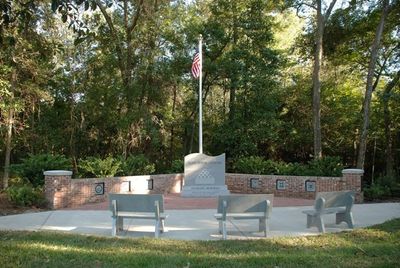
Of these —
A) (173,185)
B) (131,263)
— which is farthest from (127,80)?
(131,263)

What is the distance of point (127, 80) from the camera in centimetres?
2211

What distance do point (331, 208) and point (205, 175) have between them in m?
6.91

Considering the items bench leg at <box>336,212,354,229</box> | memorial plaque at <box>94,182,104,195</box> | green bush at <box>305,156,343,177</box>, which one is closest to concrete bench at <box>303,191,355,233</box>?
bench leg at <box>336,212,354,229</box>

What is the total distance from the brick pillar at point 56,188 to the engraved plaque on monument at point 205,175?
14.5 feet

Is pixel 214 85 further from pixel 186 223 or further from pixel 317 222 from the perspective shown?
pixel 317 222

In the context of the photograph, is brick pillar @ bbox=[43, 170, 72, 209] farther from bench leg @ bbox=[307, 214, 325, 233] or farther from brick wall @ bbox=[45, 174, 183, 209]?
bench leg @ bbox=[307, 214, 325, 233]

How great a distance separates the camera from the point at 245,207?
8.58 m

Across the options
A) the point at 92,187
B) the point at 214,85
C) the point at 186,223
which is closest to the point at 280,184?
the point at 92,187

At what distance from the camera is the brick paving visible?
12.7 meters

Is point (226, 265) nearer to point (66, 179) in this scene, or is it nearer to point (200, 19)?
point (66, 179)

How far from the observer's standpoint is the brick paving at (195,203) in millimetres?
12711

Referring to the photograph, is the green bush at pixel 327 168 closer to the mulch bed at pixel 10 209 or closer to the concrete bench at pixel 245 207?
the concrete bench at pixel 245 207

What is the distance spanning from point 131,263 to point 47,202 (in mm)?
7040

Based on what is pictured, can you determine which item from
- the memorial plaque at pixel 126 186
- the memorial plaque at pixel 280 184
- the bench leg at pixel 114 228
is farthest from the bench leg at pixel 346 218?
the memorial plaque at pixel 126 186
